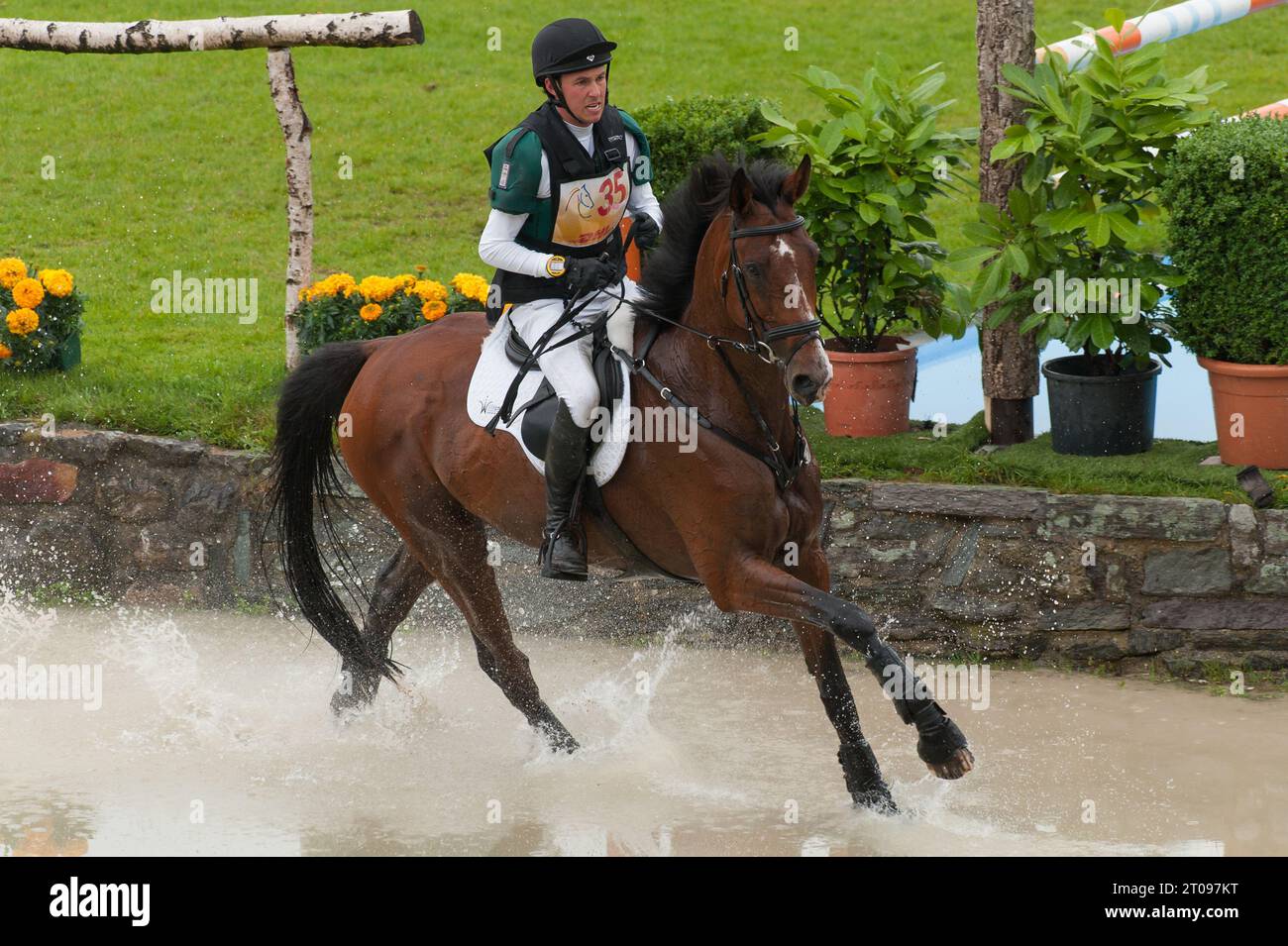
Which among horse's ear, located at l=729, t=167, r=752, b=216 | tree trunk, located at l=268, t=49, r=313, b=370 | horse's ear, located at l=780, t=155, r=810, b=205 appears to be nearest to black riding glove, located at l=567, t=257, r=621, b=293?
horse's ear, located at l=729, t=167, r=752, b=216

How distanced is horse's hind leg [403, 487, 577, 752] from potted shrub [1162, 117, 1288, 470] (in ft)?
10.9

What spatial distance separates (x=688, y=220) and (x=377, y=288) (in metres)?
3.48

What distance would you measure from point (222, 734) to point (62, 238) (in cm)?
713

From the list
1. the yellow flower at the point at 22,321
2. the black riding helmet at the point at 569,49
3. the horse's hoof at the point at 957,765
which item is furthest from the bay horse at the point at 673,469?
the yellow flower at the point at 22,321

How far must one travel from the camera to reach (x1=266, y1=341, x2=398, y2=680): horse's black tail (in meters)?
6.87

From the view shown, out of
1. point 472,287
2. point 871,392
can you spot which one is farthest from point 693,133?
point 871,392

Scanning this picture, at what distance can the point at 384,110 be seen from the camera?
1587cm

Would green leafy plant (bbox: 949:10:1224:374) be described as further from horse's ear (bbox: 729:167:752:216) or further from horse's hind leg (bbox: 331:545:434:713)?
horse's hind leg (bbox: 331:545:434:713)

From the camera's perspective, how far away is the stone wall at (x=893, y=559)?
6941mm

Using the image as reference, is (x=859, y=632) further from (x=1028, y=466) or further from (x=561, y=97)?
(x=1028, y=466)

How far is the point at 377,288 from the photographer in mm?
8578

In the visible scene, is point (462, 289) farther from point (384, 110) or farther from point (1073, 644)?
point (384, 110)

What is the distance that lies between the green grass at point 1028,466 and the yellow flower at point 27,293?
4.39 m

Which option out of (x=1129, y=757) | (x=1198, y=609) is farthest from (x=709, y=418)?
(x=1198, y=609)
